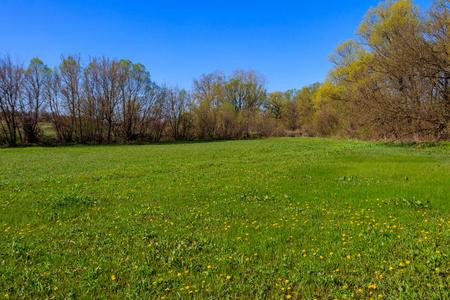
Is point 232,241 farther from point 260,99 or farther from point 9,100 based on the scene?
point 260,99

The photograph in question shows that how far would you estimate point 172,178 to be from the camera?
10.7 metres

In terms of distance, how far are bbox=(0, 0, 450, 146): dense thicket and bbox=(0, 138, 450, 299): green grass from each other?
12.0m

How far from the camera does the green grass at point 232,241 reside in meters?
3.37

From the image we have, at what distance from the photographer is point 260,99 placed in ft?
218

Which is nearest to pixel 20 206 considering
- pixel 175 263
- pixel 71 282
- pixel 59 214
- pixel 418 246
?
pixel 59 214

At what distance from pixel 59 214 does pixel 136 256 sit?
11.6 ft

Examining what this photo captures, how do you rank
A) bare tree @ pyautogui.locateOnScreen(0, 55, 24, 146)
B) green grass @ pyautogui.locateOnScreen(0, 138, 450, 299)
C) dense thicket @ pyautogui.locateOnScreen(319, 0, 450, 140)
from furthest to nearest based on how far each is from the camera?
bare tree @ pyautogui.locateOnScreen(0, 55, 24, 146)
dense thicket @ pyautogui.locateOnScreen(319, 0, 450, 140)
green grass @ pyautogui.locateOnScreen(0, 138, 450, 299)

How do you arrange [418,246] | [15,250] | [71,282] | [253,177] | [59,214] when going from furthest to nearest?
[253,177] → [59,214] → [15,250] → [418,246] → [71,282]

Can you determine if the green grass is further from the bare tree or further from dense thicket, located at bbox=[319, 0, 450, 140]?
the bare tree

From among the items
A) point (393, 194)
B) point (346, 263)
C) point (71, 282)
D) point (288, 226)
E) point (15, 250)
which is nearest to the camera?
point (71, 282)

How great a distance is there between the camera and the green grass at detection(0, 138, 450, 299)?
337 cm

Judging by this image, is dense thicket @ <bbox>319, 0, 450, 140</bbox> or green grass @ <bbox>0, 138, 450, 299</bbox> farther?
dense thicket @ <bbox>319, 0, 450, 140</bbox>

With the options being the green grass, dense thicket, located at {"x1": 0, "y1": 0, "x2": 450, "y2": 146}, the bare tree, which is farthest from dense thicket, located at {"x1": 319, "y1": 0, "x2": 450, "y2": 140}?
the bare tree

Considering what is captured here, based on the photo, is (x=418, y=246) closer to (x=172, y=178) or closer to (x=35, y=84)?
(x=172, y=178)
